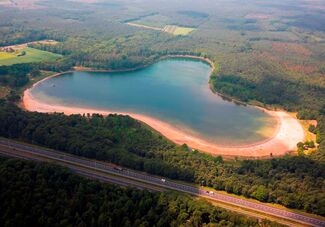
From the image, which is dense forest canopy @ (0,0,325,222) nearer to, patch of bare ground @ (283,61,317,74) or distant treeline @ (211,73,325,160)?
distant treeline @ (211,73,325,160)

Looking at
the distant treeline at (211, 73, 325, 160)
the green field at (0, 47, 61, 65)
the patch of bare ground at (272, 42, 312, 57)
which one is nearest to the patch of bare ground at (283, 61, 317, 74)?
the distant treeline at (211, 73, 325, 160)

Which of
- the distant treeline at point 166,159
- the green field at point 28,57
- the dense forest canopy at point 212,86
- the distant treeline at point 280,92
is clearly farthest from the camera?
the green field at point 28,57

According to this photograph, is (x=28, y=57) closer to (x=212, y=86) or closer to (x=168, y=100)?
(x=168, y=100)

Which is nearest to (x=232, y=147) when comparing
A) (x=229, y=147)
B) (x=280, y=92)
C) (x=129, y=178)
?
(x=229, y=147)

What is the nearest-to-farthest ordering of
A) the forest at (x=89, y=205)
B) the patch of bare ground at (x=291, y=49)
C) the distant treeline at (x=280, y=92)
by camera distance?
the forest at (x=89, y=205)
the distant treeline at (x=280, y=92)
the patch of bare ground at (x=291, y=49)

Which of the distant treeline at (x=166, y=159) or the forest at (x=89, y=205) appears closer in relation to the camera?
the forest at (x=89, y=205)

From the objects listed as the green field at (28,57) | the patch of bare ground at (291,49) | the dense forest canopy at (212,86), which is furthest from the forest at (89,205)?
the patch of bare ground at (291,49)

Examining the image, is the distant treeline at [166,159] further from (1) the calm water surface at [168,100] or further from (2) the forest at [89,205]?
(1) the calm water surface at [168,100]
